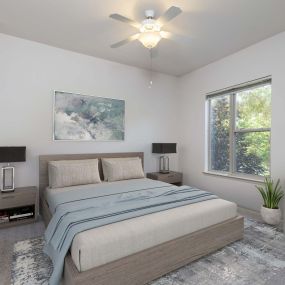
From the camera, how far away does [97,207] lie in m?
2.02

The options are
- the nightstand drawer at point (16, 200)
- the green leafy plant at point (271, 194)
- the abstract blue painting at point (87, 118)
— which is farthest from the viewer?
the abstract blue painting at point (87, 118)

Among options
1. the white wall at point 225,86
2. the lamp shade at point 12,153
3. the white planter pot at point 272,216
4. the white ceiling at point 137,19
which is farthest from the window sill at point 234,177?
the lamp shade at point 12,153

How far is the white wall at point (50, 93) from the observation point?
304 cm

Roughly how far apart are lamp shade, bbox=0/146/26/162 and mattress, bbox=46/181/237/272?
1.83 m

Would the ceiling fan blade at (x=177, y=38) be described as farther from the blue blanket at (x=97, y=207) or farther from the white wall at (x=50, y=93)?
the blue blanket at (x=97, y=207)

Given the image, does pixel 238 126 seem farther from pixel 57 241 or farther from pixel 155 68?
pixel 57 241

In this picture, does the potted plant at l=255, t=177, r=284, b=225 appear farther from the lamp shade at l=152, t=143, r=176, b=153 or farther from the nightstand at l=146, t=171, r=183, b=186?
the lamp shade at l=152, t=143, r=176, b=153

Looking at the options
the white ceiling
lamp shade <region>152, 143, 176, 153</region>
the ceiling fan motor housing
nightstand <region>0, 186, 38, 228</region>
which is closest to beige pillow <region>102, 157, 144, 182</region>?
lamp shade <region>152, 143, 176, 153</region>

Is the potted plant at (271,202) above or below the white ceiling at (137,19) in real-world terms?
below

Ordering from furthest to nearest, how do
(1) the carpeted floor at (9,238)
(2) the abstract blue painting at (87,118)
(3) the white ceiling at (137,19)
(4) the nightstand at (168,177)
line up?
(4) the nightstand at (168,177) → (2) the abstract blue painting at (87,118) → (3) the white ceiling at (137,19) → (1) the carpeted floor at (9,238)

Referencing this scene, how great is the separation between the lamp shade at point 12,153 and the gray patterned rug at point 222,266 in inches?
44.1

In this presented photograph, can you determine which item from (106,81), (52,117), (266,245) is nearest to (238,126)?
(266,245)

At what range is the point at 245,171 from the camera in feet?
11.7

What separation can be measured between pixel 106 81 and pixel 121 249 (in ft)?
10.2
